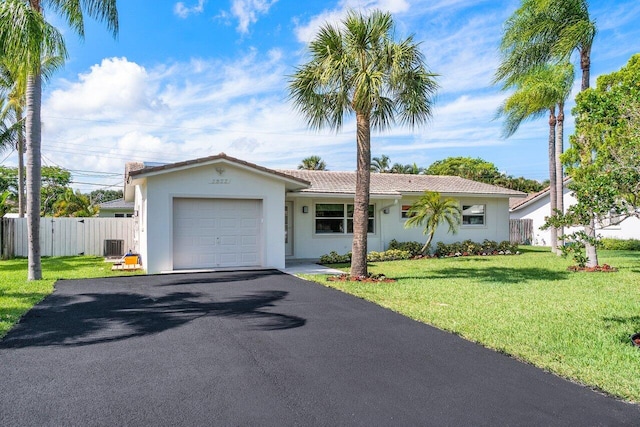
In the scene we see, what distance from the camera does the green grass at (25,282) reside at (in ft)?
24.6

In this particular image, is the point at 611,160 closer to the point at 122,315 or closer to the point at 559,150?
the point at 122,315

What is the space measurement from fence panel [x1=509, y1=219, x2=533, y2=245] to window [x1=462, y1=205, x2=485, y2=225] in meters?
8.01

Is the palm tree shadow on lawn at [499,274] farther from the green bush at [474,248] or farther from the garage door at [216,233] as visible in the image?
the garage door at [216,233]

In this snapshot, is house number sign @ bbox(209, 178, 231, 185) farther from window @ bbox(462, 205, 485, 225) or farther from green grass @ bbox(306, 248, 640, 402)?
window @ bbox(462, 205, 485, 225)

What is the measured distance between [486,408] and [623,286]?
29.8 feet

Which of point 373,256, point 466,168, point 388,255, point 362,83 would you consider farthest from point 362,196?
point 466,168

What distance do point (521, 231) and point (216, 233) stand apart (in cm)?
2223

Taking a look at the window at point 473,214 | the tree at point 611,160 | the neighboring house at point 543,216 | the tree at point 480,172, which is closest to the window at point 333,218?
the window at point 473,214

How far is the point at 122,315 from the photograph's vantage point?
296 inches

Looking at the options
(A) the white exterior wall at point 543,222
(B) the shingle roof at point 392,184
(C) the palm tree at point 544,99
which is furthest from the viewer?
A: (A) the white exterior wall at point 543,222

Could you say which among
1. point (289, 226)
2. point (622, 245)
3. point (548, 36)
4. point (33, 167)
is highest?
point (548, 36)

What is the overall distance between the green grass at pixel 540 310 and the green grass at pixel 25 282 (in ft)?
21.3

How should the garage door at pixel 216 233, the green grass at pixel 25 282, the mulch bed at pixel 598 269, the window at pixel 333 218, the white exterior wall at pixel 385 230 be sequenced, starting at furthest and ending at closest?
the window at pixel 333 218 → the white exterior wall at pixel 385 230 → the mulch bed at pixel 598 269 → the garage door at pixel 216 233 → the green grass at pixel 25 282

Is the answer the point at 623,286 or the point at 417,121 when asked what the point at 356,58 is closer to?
the point at 417,121
